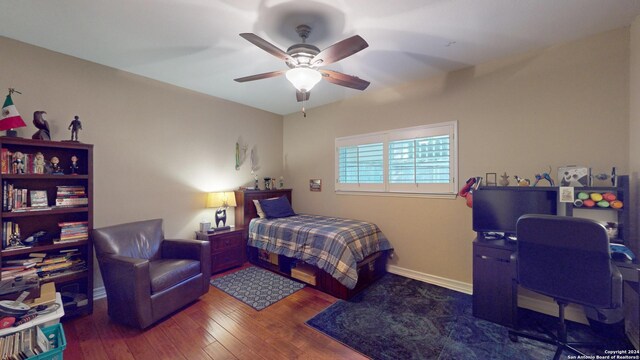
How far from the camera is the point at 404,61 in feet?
9.07

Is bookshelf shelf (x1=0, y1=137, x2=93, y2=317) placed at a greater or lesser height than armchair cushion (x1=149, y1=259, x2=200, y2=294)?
greater

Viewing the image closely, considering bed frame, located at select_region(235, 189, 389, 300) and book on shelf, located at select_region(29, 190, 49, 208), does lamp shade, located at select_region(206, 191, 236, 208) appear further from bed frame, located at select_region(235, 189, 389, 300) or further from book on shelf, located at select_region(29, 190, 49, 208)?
book on shelf, located at select_region(29, 190, 49, 208)

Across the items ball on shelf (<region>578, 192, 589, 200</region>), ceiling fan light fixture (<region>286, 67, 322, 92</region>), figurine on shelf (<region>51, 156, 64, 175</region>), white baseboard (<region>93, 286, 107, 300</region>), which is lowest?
white baseboard (<region>93, 286, 107, 300</region>)

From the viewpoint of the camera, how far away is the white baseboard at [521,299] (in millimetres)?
2309

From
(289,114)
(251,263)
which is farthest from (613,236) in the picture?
(289,114)

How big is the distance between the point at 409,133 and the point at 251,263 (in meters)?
3.14

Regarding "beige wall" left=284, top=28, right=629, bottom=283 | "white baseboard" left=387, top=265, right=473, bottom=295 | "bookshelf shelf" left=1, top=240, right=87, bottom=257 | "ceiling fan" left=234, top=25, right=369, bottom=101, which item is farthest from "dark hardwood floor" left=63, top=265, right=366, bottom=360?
"ceiling fan" left=234, top=25, right=369, bottom=101

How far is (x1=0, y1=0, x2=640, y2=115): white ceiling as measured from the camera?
6.17 ft

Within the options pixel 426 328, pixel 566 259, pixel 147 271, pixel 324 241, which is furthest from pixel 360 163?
pixel 147 271

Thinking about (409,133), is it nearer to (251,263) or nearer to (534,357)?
(534,357)

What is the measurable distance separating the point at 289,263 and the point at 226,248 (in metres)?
0.99

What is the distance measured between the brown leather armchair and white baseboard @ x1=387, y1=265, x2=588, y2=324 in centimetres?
260

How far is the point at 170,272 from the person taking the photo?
95.1 inches

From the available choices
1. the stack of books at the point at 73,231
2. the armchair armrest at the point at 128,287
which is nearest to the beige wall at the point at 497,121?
the armchair armrest at the point at 128,287
